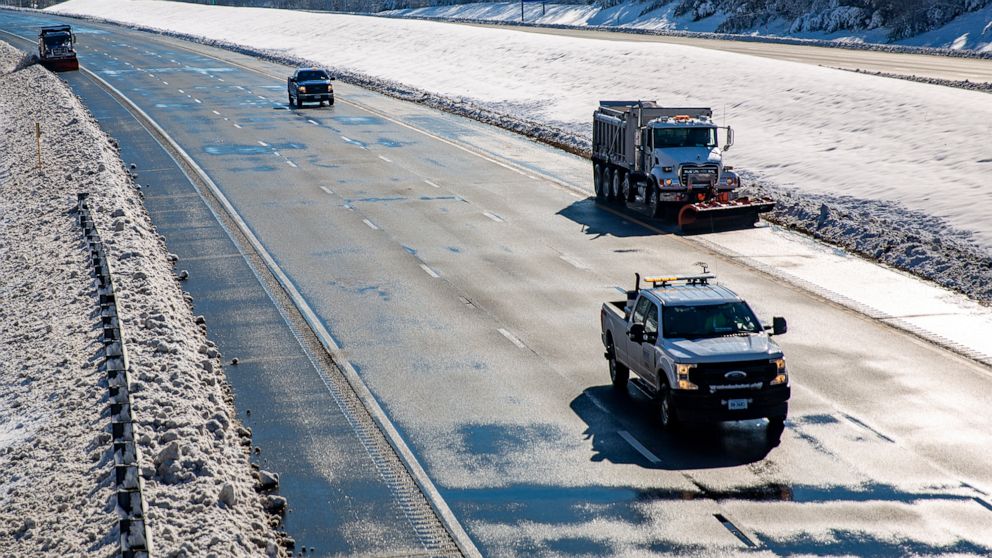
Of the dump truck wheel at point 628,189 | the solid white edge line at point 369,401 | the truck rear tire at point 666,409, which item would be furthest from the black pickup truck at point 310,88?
the truck rear tire at point 666,409

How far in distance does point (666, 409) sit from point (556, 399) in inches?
90.3

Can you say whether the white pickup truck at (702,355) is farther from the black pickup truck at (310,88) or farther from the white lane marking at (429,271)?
the black pickup truck at (310,88)

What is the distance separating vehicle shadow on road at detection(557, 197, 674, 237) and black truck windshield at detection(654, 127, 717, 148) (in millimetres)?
2160

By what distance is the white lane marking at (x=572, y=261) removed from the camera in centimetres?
2794

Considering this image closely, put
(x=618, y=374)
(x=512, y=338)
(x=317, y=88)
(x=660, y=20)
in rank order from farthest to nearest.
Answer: (x=660, y=20) → (x=317, y=88) → (x=512, y=338) → (x=618, y=374)

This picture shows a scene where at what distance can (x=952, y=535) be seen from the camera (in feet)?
44.9

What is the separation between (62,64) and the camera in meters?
83.9

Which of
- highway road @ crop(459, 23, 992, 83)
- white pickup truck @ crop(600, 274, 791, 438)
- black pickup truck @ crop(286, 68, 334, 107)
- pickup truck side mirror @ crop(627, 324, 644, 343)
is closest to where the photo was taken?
white pickup truck @ crop(600, 274, 791, 438)

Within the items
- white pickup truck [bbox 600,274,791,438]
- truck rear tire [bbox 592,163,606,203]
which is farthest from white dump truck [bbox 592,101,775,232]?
white pickup truck [bbox 600,274,791,438]

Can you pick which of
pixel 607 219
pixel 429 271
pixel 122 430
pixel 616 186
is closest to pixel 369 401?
pixel 122 430

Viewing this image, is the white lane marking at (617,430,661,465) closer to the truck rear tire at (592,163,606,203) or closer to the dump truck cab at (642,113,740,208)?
the dump truck cab at (642,113,740,208)

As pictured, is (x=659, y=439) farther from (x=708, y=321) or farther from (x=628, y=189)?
(x=628, y=189)

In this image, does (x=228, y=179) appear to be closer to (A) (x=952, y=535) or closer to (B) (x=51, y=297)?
(B) (x=51, y=297)

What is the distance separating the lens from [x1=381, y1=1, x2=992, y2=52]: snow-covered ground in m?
79.8
